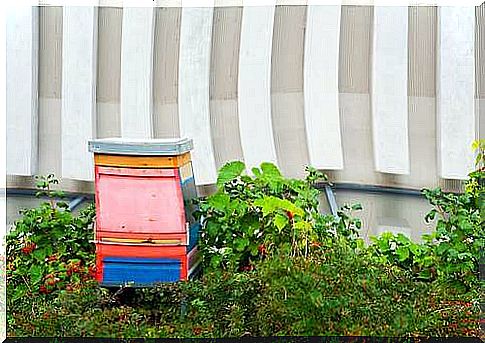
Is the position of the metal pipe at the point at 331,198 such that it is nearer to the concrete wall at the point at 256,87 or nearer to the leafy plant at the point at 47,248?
the concrete wall at the point at 256,87

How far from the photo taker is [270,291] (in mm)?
4078

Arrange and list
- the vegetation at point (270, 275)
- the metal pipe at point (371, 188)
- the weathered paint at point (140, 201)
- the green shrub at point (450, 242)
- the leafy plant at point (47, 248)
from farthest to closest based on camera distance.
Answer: the metal pipe at point (371, 188)
the leafy plant at point (47, 248)
the green shrub at point (450, 242)
the weathered paint at point (140, 201)
the vegetation at point (270, 275)

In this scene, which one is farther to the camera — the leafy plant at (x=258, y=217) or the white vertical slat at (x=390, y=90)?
the white vertical slat at (x=390, y=90)

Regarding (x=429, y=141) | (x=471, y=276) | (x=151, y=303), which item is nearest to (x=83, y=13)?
(x=151, y=303)

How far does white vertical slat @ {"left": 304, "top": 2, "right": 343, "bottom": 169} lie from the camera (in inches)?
174

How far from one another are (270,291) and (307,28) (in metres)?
1.17

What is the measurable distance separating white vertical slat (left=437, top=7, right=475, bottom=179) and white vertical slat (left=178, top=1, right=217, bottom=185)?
1007 mm

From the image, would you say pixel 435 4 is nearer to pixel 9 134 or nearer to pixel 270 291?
pixel 270 291

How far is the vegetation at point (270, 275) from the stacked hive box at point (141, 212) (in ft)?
0.27

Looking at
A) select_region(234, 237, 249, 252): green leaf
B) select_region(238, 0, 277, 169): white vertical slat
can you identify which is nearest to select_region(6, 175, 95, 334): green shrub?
select_region(234, 237, 249, 252): green leaf

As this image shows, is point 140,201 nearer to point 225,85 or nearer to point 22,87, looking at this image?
point 225,85

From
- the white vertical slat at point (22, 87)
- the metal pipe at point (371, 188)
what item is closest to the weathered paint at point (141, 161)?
the white vertical slat at point (22, 87)

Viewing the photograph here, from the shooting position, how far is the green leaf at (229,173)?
14.5ft

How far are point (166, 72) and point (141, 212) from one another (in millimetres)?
660
